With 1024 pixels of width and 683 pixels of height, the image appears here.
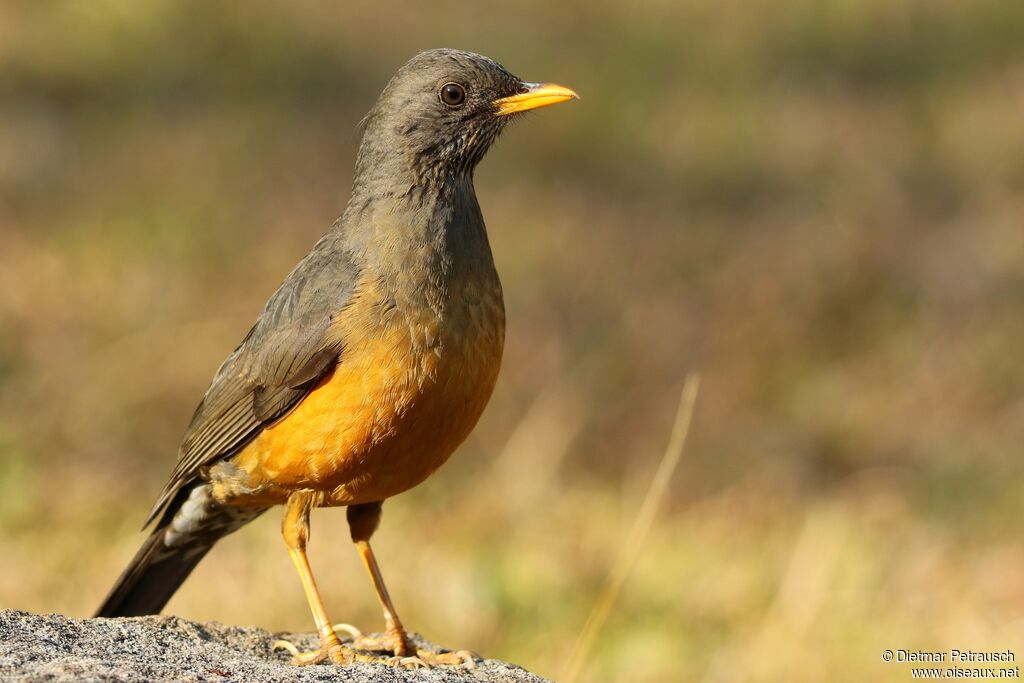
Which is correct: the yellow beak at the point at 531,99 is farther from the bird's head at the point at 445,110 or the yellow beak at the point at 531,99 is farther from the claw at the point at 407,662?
the claw at the point at 407,662

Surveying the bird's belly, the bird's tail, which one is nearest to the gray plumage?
the bird's tail

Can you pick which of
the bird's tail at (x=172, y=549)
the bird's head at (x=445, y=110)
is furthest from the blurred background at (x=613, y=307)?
the bird's head at (x=445, y=110)

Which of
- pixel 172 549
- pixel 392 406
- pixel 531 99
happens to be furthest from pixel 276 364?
pixel 531 99

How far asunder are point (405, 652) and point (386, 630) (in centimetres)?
22

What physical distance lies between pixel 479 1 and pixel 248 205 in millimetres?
7066

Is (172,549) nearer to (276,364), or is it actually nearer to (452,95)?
(276,364)

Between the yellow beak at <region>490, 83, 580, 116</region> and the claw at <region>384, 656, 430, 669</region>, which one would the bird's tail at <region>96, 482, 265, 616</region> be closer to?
the claw at <region>384, 656, 430, 669</region>

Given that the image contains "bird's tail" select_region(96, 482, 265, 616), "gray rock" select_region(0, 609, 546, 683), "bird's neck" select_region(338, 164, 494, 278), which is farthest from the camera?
"bird's tail" select_region(96, 482, 265, 616)

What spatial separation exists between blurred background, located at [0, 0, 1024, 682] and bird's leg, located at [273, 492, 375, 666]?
4.62 feet

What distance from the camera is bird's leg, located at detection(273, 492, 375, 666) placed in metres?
5.44

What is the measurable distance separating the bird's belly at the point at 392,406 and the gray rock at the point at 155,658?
713 millimetres

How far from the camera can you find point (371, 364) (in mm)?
5449

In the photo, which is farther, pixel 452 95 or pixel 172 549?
pixel 172 549

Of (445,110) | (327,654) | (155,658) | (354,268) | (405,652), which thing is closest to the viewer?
(155,658)
